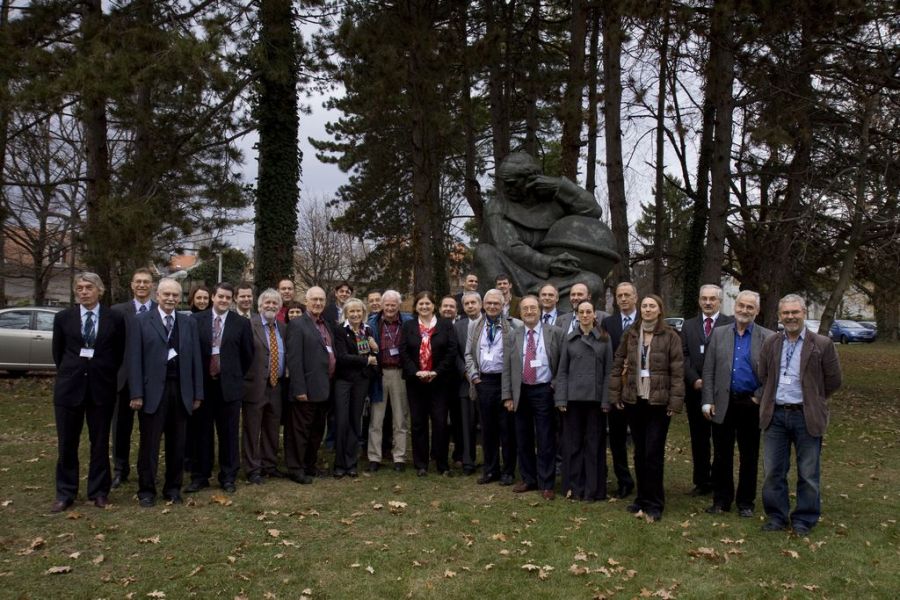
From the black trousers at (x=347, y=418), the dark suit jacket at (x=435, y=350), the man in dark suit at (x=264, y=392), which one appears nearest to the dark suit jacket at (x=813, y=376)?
the dark suit jacket at (x=435, y=350)

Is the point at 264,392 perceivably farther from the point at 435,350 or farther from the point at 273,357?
the point at 435,350

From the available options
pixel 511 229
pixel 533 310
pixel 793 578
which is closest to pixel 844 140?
pixel 511 229

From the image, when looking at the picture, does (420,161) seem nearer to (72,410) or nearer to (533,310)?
(533,310)

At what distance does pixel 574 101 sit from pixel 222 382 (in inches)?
418

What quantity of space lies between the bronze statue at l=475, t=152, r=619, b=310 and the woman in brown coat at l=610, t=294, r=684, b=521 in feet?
10.4

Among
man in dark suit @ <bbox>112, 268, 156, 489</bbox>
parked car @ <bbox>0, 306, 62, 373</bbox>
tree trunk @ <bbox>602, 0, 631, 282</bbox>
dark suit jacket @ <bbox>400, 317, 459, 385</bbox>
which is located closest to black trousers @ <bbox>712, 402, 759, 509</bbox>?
dark suit jacket @ <bbox>400, 317, 459, 385</bbox>

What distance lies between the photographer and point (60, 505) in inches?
228

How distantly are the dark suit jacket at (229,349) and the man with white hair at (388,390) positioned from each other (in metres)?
1.37

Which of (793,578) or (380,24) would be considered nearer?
(793,578)

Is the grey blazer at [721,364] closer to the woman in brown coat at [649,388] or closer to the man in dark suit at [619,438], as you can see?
Result: the woman in brown coat at [649,388]

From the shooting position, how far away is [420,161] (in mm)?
17141

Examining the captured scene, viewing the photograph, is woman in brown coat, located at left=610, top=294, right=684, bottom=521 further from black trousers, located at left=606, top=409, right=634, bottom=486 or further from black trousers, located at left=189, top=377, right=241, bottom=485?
black trousers, located at left=189, top=377, right=241, bottom=485

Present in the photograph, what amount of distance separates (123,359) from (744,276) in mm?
19493

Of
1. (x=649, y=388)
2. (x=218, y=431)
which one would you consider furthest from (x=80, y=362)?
(x=649, y=388)
